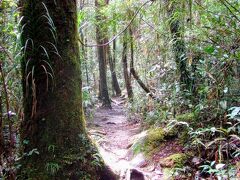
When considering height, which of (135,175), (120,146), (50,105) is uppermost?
(50,105)

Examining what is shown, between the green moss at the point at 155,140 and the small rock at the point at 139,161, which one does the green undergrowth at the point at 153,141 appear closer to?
the green moss at the point at 155,140

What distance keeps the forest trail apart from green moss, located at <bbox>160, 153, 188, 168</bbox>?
0.50ft

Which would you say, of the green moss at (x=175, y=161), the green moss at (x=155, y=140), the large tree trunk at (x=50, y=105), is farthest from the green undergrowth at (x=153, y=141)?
the large tree trunk at (x=50, y=105)

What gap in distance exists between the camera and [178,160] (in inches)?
151

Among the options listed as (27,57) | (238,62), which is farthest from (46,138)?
(238,62)

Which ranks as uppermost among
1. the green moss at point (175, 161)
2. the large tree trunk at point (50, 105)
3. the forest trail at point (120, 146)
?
the large tree trunk at point (50, 105)

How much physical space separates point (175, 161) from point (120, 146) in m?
2.38

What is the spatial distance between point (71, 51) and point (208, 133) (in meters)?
2.23

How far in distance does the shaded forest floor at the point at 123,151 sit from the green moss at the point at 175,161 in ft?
0.43

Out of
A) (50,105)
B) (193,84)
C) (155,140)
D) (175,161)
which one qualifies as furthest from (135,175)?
(193,84)

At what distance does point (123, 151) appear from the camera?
550 centimetres

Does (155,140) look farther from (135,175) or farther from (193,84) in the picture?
(135,175)

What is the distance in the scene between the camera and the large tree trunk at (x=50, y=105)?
2781 mm

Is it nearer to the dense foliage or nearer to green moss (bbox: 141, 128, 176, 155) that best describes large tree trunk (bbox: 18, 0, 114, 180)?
the dense foliage
